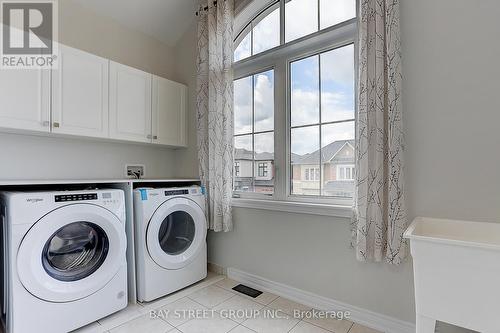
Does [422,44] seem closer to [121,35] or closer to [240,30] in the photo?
[240,30]

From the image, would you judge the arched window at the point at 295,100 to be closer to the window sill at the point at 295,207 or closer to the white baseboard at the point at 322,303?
the window sill at the point at 295,207

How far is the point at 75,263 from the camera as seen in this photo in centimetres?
166

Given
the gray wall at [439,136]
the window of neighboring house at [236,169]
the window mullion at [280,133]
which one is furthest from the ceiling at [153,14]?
the gray wall at [439,136]

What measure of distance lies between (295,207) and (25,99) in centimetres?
203

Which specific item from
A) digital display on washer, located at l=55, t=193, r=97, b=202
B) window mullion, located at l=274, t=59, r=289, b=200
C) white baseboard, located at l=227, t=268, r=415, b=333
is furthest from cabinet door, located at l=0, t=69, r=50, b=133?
white baseboard, located at l=227, t=268, r=415, b=333

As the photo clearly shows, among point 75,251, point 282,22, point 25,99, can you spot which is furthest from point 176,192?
point 282,22

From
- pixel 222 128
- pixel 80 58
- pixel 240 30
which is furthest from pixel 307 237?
pixel 80 58

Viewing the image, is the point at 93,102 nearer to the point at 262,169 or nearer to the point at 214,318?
the point at 262,169

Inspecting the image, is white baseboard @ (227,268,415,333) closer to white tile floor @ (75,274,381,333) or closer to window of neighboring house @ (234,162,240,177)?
white tile floor @ (75,274,381,333)

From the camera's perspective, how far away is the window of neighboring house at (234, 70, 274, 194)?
2.24 m

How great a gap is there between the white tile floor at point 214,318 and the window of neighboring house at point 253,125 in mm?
917

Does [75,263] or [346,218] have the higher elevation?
[346,218]

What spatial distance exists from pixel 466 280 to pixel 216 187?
5.85 feet

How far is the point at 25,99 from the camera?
1672 millimetres
